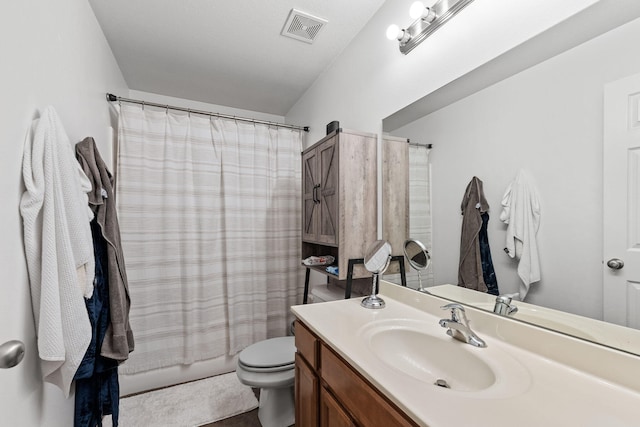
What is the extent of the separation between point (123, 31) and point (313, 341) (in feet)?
7.20

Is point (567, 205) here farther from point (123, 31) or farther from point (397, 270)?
point (123, 31)

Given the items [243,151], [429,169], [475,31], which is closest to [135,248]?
[243,151]

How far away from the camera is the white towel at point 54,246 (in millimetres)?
871

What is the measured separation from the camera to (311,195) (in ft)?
6.29

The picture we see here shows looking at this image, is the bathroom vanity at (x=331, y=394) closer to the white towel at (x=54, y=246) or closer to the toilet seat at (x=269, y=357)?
the toilet seat at (x=269, y=357)

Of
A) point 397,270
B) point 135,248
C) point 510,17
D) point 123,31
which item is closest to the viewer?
point 510,17

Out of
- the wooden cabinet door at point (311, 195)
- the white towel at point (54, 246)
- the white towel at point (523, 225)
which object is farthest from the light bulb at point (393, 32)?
the white towel at point (54, 246)

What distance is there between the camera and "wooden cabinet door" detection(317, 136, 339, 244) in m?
1.55

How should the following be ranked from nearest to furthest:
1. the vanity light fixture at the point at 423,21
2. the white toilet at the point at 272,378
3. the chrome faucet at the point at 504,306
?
the chrome faucet at the point at 504,306 → the vanity light fixture at the point at 423,21 → the white toilet at the point at 272,378

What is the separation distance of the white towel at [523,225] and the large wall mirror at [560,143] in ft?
0.06

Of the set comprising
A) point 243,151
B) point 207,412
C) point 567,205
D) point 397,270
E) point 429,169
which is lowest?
point 207,412

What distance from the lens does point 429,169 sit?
1.23 m

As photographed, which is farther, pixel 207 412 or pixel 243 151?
pixel 243 151

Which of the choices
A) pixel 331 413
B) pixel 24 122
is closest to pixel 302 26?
pixel 24 122
